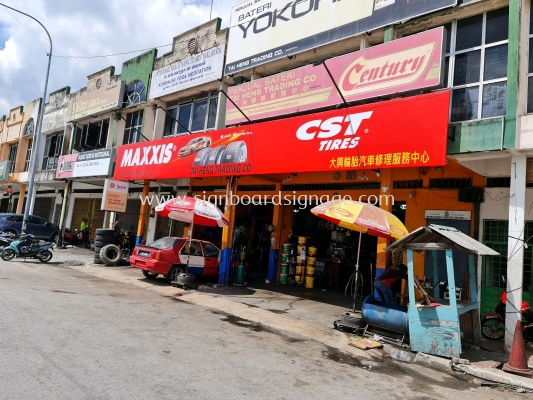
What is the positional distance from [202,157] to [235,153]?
163 cm

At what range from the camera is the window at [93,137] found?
22.9m

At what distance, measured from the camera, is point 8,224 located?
2175 centimetres

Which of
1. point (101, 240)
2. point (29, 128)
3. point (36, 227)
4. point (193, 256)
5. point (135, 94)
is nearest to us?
point (193, 256)

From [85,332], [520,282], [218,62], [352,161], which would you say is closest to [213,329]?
[85,332]

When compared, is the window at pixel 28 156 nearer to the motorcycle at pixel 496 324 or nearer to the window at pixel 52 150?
the window at pixel 52 150

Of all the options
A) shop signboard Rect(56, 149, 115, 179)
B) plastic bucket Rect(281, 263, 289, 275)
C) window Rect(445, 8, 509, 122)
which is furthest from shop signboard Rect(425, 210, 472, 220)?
shop signboard Rect(56, 149, 115, 179)

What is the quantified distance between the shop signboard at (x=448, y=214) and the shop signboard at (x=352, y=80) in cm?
347

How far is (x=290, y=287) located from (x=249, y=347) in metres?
7.47

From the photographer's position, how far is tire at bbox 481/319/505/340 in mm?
8531

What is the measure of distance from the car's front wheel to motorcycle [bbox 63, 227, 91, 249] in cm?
1317

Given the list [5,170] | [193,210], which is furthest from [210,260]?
[5,170]

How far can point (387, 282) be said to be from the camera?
850 centimetres

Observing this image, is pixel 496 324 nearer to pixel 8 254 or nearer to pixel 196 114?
pixel 196 114

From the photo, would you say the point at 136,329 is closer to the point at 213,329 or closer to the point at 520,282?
the point at 213,329
